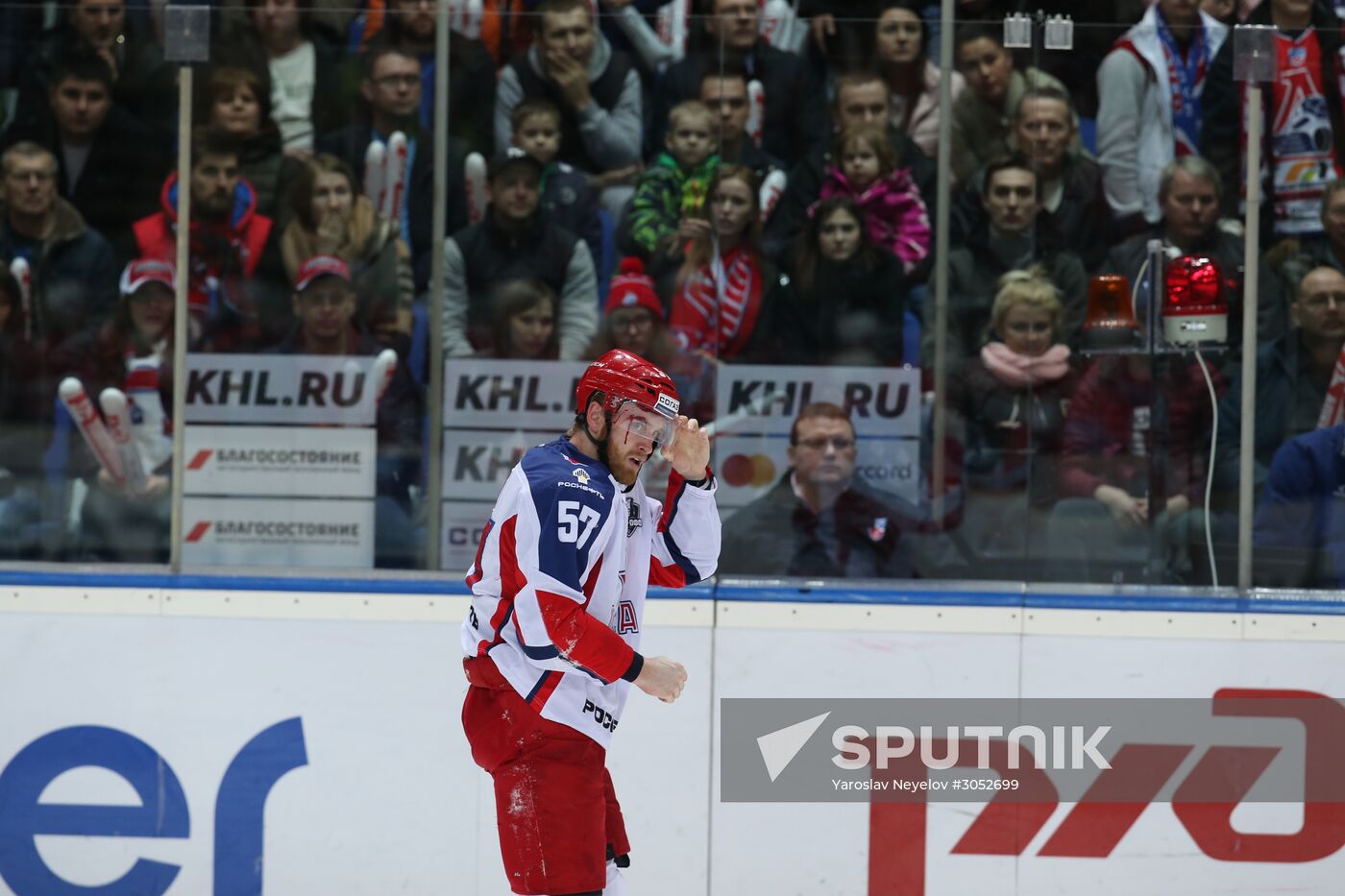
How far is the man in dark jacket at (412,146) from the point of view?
422 cm

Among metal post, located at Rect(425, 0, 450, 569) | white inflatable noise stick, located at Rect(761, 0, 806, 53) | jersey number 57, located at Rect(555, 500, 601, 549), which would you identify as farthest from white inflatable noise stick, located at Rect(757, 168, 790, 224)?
jersey number 57, located at Rect(555, 500, 601, 549)

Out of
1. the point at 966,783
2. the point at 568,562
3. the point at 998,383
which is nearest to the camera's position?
the point at 568,562

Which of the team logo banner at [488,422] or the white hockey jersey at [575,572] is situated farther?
the team logo banner at [488,422]

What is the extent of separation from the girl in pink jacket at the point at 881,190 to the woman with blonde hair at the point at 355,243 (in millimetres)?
1150

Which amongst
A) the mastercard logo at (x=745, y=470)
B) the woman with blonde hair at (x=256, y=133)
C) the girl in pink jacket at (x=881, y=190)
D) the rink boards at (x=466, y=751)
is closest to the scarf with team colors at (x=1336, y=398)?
the rink boards at (x=466, y=751)

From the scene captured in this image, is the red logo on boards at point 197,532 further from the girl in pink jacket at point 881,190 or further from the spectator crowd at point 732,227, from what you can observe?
the girl in pink jacket at point 881,190

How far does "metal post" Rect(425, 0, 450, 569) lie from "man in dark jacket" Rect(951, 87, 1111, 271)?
1.34 metres

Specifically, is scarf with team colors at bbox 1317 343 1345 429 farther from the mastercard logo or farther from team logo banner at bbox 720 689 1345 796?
the mastercard logo

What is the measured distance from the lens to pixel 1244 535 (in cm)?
414

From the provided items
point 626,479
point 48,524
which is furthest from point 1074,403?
point 48,524

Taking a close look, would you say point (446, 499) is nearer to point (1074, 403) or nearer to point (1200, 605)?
point (1074, 403)

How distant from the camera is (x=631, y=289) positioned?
422 cm

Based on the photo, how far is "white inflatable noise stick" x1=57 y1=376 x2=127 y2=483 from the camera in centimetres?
427

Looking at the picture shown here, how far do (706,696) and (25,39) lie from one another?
2.50 m
